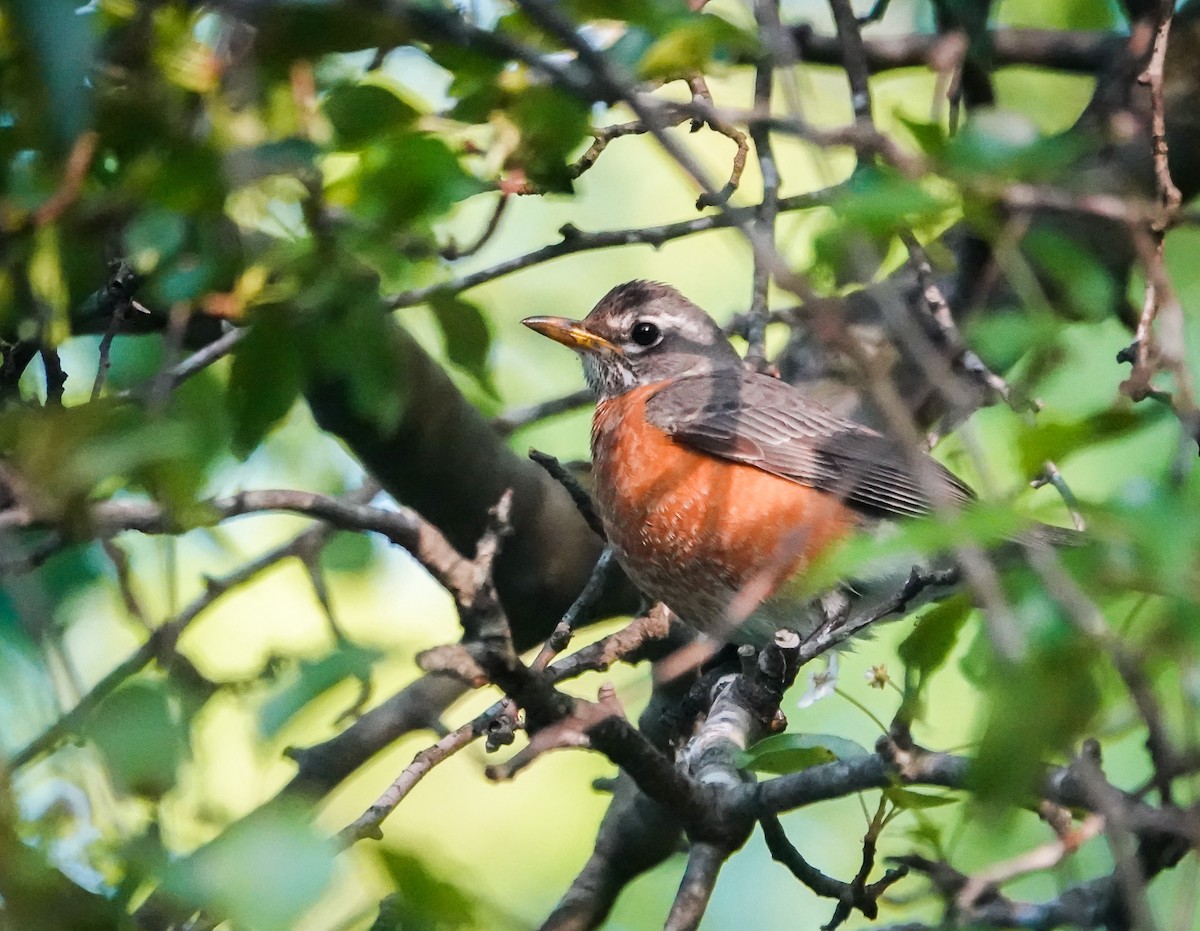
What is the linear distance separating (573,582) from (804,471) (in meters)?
0.84

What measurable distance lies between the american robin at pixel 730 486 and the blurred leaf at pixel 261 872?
8.55 ft

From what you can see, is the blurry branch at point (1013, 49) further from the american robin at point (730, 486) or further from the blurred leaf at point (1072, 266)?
the blurred leaf at point (1072, 266)

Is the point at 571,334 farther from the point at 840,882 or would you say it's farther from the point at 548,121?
the point at 548,121

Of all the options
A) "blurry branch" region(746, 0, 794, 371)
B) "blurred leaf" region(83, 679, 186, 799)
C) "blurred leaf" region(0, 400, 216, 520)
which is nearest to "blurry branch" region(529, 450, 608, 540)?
"blurry branch" region(746, 0, 794, 371)

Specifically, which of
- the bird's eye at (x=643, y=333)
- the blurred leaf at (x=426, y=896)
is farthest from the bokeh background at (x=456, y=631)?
the bird's eye at (x=643, y=333)

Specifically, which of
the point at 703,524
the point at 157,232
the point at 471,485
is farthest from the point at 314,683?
the point at 703,524

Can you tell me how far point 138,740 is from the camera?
4.47 feet

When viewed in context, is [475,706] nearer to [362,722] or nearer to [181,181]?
[362,722]

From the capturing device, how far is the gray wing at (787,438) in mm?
4043

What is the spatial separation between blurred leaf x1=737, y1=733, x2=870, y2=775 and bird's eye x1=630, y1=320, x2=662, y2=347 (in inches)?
106

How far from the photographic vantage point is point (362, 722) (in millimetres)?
3730

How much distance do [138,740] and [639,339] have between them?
371cm

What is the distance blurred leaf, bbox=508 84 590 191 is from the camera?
1.79m

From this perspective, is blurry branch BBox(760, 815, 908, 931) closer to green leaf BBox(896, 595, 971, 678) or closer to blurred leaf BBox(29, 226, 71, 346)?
green leaf BBox(896, 595, 971, 678)
